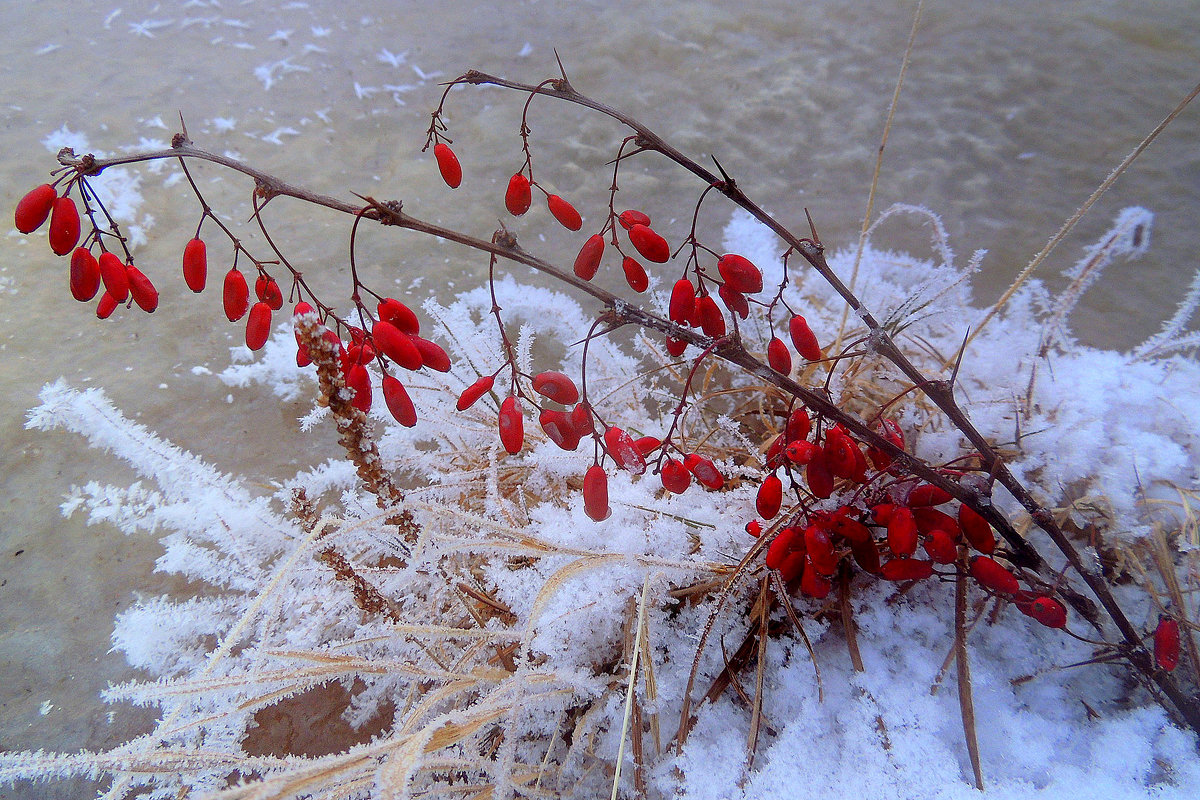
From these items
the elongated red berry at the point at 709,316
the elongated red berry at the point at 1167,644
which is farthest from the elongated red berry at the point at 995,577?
the elongated red berry at the point at 709,316

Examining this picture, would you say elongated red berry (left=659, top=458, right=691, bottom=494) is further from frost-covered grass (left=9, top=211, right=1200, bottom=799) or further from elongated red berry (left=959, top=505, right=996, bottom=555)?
elongated red berry (left=959, top=505, right=996, bottom=555)

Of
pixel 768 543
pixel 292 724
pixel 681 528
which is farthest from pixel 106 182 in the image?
pixel 768 543

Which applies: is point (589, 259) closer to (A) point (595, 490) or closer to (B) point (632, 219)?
(B) point (632, 219)

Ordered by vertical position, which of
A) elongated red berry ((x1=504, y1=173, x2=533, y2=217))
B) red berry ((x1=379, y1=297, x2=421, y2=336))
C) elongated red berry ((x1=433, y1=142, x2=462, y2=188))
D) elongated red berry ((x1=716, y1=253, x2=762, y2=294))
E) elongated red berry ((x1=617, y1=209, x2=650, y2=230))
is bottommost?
red berry ((x1=379, y1=297, x2=421, y2=336))

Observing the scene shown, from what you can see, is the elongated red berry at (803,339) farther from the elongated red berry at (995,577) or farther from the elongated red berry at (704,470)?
the elongated red berry at (995,577)

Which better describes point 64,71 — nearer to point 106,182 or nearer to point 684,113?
point 106,182

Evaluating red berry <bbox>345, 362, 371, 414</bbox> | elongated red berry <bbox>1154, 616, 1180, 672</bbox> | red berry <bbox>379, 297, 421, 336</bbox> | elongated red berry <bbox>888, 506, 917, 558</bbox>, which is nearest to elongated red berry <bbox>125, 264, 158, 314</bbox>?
red berry <bbox>345, 362, 371, 414</bbox>
